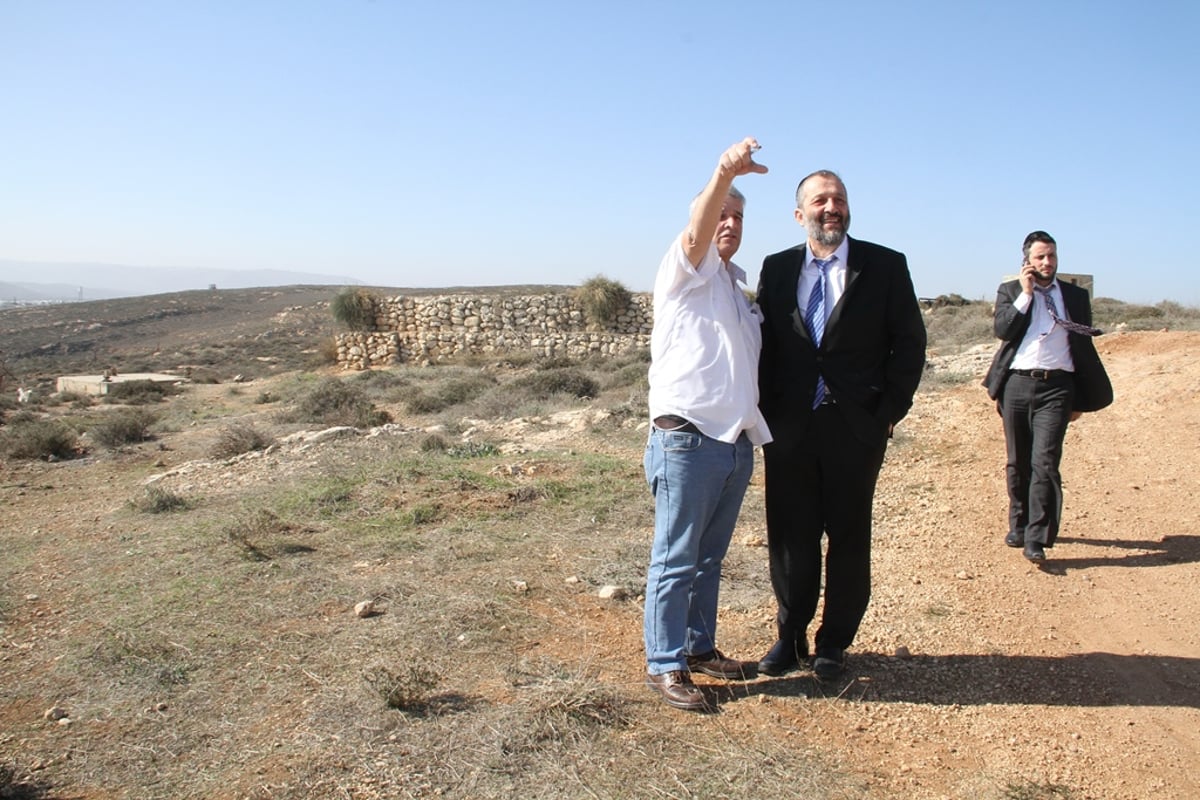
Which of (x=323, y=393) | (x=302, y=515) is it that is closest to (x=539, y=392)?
(x=323, y=393)

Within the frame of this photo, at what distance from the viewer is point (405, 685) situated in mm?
2963

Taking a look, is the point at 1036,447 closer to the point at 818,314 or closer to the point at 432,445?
the point at 818,314

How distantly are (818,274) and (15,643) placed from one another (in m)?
3.99

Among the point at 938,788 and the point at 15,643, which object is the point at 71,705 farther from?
the point at 938,788

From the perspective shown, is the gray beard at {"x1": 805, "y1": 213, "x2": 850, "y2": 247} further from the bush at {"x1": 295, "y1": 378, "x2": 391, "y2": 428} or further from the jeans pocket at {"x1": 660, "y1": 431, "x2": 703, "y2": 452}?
the bush at {"x1": 295, "y1": 378, "x2": 391, "y2": 428}

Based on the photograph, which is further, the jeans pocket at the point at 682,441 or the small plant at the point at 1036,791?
the jeans pocket at the point at 682,441

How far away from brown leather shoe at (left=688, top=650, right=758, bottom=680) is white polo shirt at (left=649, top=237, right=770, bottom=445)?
0.95 m

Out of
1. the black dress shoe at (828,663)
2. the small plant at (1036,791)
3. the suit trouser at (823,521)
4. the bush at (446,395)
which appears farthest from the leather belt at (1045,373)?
the bush at (446,395)

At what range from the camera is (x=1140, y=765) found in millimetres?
2635

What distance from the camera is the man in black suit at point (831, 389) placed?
2.97 m

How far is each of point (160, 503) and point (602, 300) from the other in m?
15.9

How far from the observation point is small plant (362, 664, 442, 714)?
2.93m

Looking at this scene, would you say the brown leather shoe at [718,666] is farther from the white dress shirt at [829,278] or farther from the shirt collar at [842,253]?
the shirt collar at [842,253]

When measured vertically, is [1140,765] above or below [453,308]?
below
